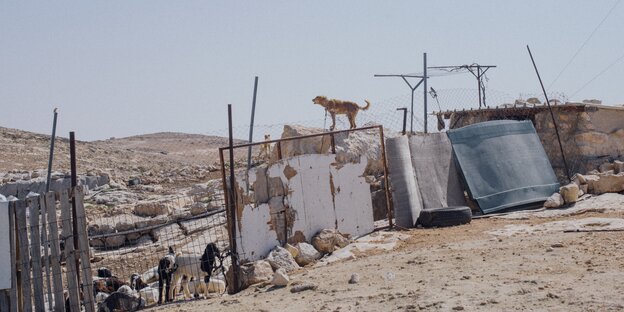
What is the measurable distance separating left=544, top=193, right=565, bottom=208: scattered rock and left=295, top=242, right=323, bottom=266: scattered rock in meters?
4.96

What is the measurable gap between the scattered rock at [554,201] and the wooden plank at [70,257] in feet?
27.8

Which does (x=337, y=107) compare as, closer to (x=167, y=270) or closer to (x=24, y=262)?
(x=167, y=270)

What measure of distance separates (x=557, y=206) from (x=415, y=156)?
8.76 feet

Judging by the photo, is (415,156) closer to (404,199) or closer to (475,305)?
(404,199)

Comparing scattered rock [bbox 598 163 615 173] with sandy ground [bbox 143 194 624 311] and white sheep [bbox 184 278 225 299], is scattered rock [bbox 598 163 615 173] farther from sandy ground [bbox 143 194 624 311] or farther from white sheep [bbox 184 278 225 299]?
white sheep [bbox 184 278 225 299]

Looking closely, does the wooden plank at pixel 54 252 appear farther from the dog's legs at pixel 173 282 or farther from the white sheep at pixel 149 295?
the dog's legs at pixel 173 282

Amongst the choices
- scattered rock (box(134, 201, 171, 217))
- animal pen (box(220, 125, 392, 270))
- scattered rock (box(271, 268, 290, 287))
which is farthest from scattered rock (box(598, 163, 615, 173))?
scattered rock (box(134, 201, 171, 217))

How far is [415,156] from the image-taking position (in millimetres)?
14406

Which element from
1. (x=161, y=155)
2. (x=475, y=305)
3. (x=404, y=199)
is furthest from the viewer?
(x=161, y=155)

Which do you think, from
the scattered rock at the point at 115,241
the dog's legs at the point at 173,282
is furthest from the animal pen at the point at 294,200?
the scattered rock at the point at 115,241

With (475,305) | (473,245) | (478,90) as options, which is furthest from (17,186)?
(475,305)

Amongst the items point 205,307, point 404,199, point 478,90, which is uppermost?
point 478,90

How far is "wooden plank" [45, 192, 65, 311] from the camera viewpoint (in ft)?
30.6

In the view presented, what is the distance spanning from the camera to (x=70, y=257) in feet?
31.0
